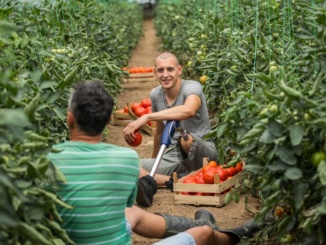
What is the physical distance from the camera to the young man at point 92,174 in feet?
11.0

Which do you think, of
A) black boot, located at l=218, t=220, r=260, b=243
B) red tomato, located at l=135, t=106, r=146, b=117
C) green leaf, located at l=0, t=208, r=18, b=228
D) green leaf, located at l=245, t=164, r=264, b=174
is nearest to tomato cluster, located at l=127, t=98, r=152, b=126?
red tomato, located at l=135, t=106, r=146, b=117

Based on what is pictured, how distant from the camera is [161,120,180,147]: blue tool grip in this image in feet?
18.4

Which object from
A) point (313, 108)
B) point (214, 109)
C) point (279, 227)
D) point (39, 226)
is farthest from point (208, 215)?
point (214, 109)

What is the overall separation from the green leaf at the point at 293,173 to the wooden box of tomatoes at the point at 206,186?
6.54ft

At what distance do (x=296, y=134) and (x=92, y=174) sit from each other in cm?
88

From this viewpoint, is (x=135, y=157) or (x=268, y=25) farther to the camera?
(x=268, y=25)

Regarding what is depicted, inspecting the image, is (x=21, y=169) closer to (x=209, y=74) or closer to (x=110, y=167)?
(x=110, y=167)

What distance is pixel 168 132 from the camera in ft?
18.5

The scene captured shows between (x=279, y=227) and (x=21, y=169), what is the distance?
1337 mm

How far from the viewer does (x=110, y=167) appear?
134 inches

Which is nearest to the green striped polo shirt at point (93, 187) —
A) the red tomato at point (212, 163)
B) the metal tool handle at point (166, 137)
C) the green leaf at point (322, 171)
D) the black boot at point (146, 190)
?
the green leaf at point (322, 171)

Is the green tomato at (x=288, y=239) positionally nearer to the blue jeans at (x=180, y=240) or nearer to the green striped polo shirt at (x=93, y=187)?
the blue jeans at (x=180, y=240)

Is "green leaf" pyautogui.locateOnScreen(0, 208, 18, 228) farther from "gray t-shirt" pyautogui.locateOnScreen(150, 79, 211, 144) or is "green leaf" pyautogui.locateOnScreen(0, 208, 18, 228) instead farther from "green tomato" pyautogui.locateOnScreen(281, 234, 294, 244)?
"gray t-shirt" pyautogui.locateOnScreen(150, 79, 211, 144)

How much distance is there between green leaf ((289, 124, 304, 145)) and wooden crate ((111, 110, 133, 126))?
17.1ft
